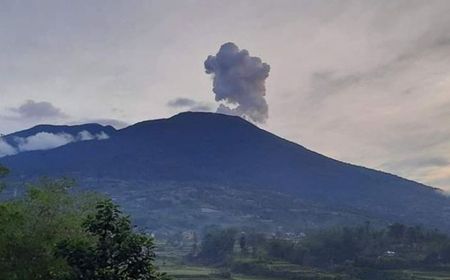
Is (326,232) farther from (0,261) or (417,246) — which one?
A: (0,261)

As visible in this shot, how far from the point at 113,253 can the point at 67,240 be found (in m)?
2.09

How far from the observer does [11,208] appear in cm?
2070

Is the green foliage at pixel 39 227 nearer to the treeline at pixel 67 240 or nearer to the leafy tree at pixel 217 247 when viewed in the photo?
the treeline at pixel 67 240

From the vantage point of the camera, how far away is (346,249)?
317 feet

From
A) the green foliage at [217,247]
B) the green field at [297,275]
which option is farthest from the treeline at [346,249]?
the green field at [297,275]

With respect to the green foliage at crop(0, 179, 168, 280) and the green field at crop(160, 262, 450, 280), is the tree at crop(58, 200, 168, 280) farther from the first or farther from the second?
the green field at crop(160, 262, 450, 280)

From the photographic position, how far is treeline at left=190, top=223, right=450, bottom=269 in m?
88.0

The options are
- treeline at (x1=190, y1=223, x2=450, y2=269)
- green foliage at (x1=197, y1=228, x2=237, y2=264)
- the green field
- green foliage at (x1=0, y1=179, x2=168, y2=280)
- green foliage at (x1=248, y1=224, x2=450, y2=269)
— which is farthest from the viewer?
green foliage at (x1=197, y1=228, x2=237, y2=264)

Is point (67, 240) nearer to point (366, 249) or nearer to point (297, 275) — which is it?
point (297, 275)

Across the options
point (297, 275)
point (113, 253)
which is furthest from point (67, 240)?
point (297, 275)

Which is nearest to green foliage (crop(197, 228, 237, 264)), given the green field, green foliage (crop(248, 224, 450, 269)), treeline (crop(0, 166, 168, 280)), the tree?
green foliage (crop(248, 224, 450, 269))

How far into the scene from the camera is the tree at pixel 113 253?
14.9 meters

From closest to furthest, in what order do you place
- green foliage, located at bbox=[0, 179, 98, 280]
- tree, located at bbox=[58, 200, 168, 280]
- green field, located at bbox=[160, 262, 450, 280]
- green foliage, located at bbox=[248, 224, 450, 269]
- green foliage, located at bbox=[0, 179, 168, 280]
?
tree, located at bbox=[58, 200, 168, 280], green foliage, located at bbox=[0, 179, 168, 280], green foliage, located at bbox=[0, 179, 98, 280], green field, located at bbox=[160, 262, 450, 280], green foliage, located at bbox=[248, 224, 450, 269]

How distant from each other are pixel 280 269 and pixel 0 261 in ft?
215
